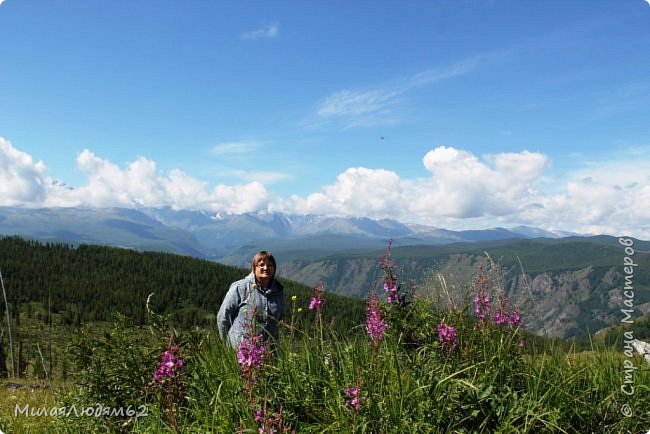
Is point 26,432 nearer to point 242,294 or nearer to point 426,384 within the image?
point 242,294

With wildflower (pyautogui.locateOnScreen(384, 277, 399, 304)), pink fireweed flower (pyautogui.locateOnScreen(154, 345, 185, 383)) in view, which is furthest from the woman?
pink fireweed flower (pyautogui.locateOnScreen(154, 345, 185, 383))

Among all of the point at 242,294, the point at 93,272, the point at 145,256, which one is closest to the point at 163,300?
the point at 93,272

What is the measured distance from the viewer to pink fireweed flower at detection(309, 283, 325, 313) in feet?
15.5

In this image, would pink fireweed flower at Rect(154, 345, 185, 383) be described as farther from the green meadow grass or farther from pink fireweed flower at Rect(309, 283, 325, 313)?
pink fireweed flower at Rect(309, 283, 325, 313)

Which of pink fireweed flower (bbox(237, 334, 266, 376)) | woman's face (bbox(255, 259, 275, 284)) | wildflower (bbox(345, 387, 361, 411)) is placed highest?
woman's face (bbox(255, 259, 275, 284))

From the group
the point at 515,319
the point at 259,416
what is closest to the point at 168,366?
the point at 259,416

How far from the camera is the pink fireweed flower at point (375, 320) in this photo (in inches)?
167

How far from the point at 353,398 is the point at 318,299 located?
4.64ft

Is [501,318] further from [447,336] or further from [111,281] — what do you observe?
[111,281]

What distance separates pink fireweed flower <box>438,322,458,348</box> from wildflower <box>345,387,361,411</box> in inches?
45.1

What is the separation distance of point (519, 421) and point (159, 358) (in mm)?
3277

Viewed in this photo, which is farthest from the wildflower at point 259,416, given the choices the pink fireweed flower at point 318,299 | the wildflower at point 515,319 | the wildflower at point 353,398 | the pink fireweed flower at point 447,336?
the wildflower at point 515,319

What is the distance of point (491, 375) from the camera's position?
3.97m

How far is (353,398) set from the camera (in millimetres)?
3547
